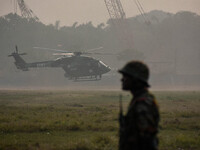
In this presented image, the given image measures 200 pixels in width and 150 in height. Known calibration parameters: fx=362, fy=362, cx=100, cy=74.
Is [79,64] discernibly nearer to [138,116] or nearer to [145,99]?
[145,99]

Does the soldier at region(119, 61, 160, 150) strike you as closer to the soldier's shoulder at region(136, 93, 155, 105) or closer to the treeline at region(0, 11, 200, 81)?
the soldier's shoulder at region(136, 93, 155, 105)

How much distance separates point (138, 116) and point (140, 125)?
0.43ft

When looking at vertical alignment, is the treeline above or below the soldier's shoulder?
above

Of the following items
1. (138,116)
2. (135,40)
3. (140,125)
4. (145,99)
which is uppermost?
(135,40)

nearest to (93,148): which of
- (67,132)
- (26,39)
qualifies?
(67,132)

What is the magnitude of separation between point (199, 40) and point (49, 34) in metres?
63.6

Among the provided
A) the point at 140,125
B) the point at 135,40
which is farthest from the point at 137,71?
the point at 135,40

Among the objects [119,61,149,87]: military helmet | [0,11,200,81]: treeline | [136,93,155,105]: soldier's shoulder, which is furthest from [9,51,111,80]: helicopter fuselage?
[0,11,200,81]: treeline

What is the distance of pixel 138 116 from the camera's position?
495 centimetres

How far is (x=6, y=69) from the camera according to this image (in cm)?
12550

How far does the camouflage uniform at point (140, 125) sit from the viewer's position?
4922 millimetres

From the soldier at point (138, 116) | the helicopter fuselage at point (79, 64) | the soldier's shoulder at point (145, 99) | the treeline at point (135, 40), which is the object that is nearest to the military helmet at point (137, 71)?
the soldier at point (138, 116)

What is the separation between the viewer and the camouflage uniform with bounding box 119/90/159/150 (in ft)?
16.1

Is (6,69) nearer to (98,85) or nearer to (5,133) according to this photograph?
(98,85)
